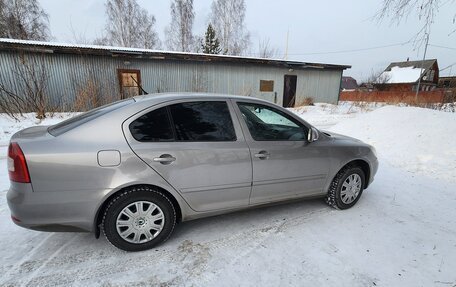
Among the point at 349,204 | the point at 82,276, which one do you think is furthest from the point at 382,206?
the point at 82,276

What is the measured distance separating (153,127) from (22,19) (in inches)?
1197

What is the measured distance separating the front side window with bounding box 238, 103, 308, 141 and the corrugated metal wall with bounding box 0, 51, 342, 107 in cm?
969

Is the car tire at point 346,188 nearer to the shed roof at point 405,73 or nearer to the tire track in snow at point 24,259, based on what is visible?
the tire track in snow at point 24,259

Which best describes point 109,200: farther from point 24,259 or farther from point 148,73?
point 148,73

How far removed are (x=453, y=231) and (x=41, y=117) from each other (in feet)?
37.7

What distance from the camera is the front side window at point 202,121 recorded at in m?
2.57

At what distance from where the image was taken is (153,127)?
2.47 meters

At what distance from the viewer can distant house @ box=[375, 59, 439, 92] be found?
40594 millimetres

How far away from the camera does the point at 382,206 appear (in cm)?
368

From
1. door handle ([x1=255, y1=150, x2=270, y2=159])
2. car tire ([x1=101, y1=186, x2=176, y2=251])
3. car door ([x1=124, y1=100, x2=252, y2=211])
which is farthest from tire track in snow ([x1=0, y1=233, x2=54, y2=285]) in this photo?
door handle ([x1=255, y1=150, x2=270, y2=159])

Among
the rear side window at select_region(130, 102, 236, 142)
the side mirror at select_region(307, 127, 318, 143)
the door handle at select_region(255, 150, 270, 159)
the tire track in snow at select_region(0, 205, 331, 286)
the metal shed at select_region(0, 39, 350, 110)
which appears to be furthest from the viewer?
the metal shed at select_region(0, 39, 350, 110)

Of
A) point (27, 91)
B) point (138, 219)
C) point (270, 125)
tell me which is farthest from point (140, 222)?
point (27, 91)

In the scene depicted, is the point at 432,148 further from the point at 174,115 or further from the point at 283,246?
the point at 174,115

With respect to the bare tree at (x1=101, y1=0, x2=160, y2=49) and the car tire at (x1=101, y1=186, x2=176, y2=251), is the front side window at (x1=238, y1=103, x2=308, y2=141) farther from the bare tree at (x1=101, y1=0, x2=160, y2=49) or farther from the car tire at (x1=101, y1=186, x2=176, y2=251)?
the bare tree at (x1=101, y1=0, x2=160, y2=49)
